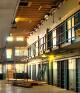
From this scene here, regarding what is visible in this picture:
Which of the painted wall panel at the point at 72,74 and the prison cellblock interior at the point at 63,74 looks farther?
the prison cellblock interior at the point at 63,74

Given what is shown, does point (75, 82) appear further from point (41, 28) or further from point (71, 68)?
point (41, 28)

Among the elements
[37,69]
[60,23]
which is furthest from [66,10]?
[37,69]

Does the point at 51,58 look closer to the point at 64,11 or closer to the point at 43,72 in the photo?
the point at 43,72

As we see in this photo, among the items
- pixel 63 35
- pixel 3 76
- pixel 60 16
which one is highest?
pixel 60 16

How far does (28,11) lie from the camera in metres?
23.5

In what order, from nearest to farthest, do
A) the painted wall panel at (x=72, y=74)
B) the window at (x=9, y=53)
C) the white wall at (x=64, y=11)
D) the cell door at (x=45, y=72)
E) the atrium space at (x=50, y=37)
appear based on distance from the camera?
the atrium space at (x=50, y=37), the white wall at (x=64, y=11), the painted wall panel at (x=72, y=74), the cell door at (x=45, y=72), the window at (x=9, y=53)

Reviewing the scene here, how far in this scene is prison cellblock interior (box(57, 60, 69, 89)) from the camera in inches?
775

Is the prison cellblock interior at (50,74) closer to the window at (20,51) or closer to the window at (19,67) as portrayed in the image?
the window at (19,67)

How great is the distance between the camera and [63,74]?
2078cm

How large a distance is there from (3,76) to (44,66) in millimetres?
13015

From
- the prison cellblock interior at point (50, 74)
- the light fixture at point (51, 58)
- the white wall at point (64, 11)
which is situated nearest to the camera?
the white wall at point (64, 11)

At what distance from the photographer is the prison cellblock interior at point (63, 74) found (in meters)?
19.7

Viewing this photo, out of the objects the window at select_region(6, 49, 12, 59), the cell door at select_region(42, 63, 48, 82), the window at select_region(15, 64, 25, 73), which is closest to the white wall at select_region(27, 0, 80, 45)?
the cell door at select_region(42, 63, 48, 82)

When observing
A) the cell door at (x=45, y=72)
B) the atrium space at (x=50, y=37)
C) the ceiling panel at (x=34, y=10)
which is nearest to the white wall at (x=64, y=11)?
the atrium space at (x=50, y=37)
